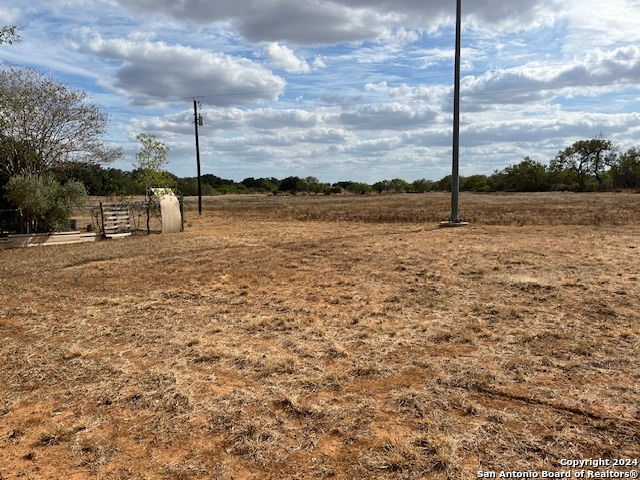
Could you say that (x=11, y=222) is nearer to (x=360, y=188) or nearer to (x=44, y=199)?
(x=44, y=199)

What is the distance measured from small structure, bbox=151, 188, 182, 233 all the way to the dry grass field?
937 centimetres

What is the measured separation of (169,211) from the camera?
19.4 m

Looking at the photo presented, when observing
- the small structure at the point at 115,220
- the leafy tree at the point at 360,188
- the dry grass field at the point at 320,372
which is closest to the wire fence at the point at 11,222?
the small structure at the point at 115,220

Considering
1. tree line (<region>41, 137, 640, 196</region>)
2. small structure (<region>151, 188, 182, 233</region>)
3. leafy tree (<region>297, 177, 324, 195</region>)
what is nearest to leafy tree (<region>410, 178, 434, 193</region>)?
tree line (<region>41, 137, 640, 196</region>)

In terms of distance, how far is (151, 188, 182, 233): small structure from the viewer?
19109 mm

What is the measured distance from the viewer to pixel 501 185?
288 ft

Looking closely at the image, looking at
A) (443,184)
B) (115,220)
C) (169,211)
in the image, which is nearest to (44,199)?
(115,220)

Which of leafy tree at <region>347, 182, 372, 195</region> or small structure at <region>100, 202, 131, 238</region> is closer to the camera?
small structure at <region>100, 202, 131, 238</region>

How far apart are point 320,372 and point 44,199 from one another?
14.2 metres

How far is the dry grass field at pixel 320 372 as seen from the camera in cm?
313

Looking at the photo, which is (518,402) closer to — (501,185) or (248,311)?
(248,311)

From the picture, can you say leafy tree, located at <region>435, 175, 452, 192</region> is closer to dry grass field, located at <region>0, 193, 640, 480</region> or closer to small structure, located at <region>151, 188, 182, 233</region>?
small structure, located at <region>151, 188, 182, 233</region>

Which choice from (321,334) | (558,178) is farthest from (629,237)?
(558,178)

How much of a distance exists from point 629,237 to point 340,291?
11.5m
